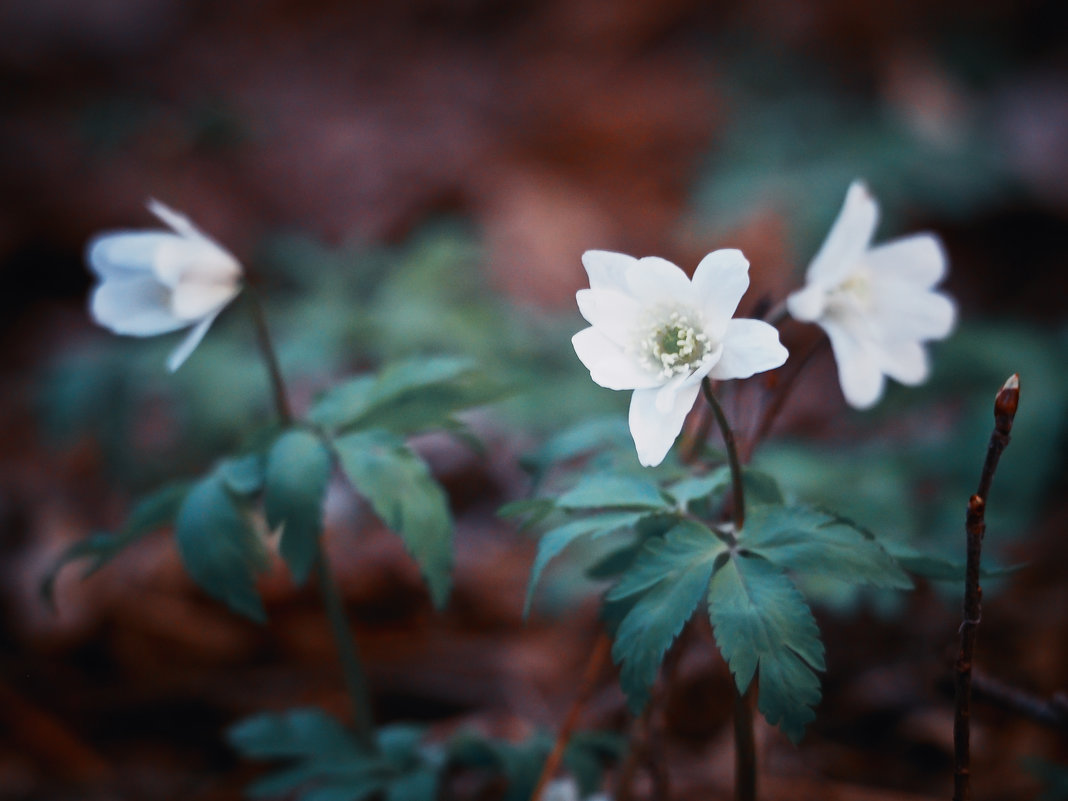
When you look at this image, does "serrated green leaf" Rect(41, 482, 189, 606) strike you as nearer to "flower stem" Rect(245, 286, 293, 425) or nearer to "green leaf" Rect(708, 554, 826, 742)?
"flower stem" Rect(245, 286, 293, 425)

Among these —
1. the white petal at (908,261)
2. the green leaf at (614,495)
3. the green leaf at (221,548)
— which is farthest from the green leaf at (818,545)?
the green leaf at (221,548)

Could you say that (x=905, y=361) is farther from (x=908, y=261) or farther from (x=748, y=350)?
(x=748, y=350)

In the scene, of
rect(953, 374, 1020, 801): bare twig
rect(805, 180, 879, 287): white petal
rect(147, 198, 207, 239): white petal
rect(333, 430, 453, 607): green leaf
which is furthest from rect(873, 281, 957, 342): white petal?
rect(147, 198, 207, 239): white petal

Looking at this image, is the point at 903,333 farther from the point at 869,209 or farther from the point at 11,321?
the point at 11,321

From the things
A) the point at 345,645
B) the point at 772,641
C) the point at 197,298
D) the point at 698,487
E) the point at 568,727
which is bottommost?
the point at 568,727

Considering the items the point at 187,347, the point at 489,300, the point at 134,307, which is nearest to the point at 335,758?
the point at 187,347

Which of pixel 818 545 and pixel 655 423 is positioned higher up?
pixel 655 423

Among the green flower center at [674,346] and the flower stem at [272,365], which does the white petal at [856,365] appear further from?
the flower stem at [272,365]
